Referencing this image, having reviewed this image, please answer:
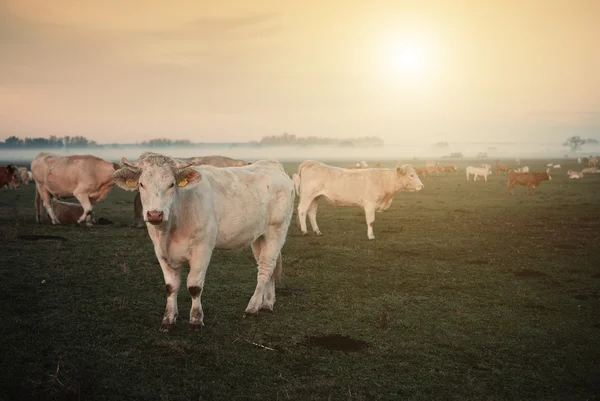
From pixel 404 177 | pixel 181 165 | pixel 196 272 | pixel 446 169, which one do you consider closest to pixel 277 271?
pixel 196 272

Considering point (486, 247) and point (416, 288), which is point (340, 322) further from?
point (486, 247)

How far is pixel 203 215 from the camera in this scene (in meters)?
6.55

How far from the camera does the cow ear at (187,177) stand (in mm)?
6238

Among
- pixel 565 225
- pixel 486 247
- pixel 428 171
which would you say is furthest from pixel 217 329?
pixel 428 171

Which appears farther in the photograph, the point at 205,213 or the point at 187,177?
the point at 205,213

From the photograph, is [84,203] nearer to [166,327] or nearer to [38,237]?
[38,237]

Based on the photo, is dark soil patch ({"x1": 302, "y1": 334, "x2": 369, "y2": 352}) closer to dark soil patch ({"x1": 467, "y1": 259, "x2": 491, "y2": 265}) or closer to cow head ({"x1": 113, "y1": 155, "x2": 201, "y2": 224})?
cow head ({"x1": 113, "y1": 155, "x2": 201, "y2": 224})

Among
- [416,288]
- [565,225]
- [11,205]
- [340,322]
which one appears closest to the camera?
[340,322]

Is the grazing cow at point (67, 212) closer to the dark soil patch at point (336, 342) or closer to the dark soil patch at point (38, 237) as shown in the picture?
the dark soil patch at point (38, 237)

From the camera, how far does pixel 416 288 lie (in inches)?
366

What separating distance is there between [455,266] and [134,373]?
805 cm

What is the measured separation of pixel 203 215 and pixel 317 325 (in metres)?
2.36

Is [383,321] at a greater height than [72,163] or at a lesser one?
lesser

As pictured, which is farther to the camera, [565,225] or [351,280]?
[565,225]
